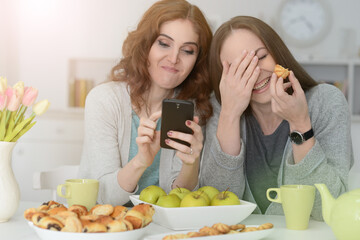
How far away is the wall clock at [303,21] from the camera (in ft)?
10.7

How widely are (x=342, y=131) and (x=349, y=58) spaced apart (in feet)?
6.88

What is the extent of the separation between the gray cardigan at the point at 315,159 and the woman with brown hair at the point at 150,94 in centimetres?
7

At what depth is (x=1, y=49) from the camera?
348 cm

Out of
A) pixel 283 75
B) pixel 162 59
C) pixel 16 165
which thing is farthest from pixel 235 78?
pixel 16 165

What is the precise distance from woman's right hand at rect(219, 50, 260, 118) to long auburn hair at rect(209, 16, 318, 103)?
0.08 meters

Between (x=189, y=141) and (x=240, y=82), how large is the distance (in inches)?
11.2

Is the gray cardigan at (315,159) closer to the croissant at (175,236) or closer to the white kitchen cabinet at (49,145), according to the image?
the croissant at (175,236)

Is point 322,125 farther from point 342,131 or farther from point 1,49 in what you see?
point 1,49

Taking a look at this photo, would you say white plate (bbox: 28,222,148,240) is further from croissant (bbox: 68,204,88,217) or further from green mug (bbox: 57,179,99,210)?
green mug (bbox: 57,179,99,210)

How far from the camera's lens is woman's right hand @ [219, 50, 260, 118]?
133cm

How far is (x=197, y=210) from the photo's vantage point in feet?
2.95

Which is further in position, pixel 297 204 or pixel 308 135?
pixel 308 135

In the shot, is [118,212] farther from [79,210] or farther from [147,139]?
[147,139]

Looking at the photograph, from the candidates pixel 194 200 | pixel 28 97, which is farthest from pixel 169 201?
pixel 28 97
